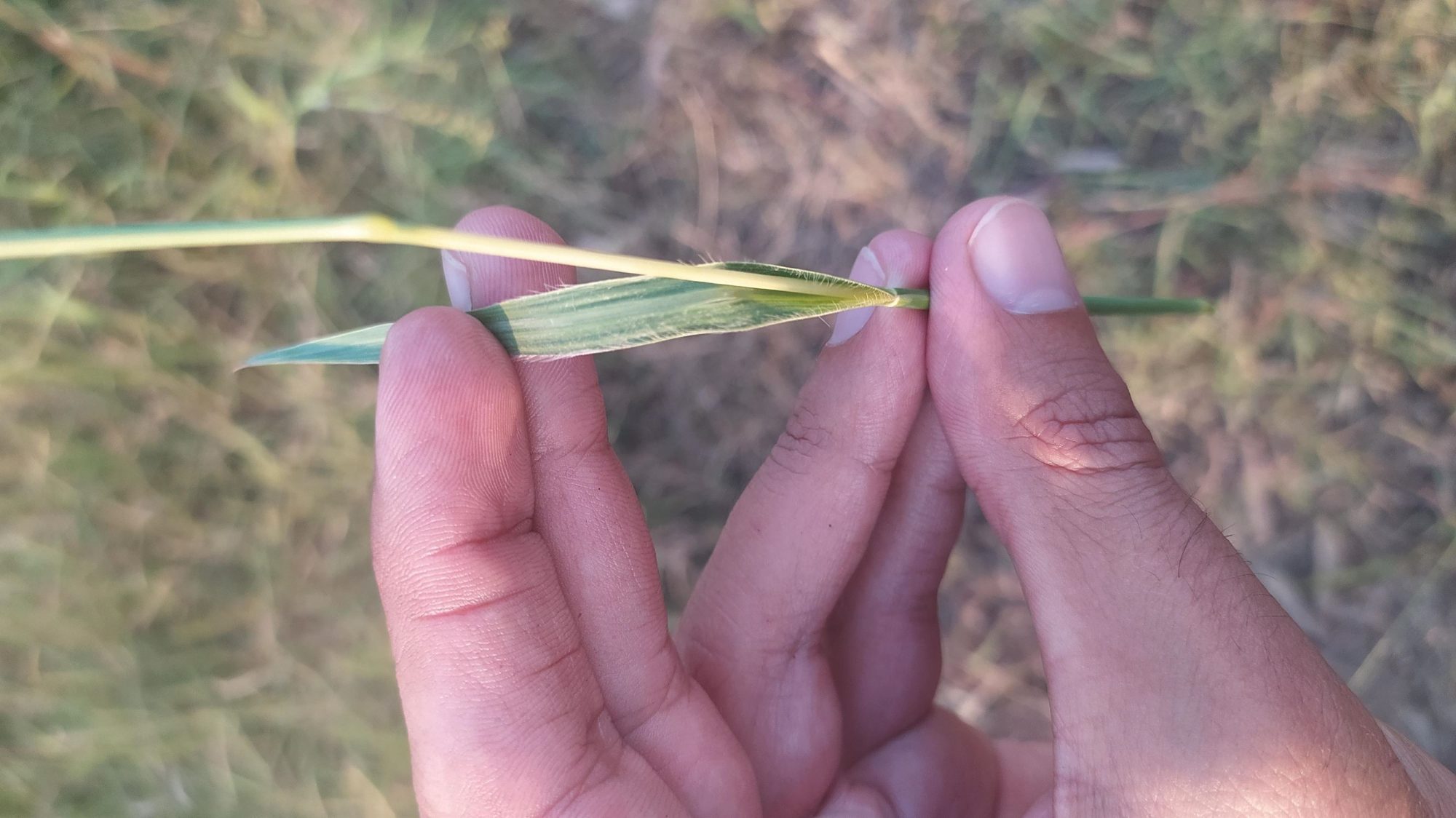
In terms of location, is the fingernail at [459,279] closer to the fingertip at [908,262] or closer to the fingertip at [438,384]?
the fingertip at [438,384]

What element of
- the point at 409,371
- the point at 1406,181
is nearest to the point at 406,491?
the point at 409,371

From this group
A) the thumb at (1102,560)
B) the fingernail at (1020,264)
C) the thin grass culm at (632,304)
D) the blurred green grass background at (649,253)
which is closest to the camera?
the thin grass culm at (632,304)

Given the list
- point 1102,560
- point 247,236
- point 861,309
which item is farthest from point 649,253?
point 247,236

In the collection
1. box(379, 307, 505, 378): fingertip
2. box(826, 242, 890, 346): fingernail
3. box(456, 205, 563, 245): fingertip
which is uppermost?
box(456, 205, 563, 245): fingertip

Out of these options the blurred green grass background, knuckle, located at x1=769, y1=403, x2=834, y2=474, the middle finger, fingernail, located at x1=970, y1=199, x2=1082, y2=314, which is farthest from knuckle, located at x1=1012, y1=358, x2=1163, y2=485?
the blurred green grass background

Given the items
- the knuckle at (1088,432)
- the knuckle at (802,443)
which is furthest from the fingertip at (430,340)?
the knuckle at (1088,432)

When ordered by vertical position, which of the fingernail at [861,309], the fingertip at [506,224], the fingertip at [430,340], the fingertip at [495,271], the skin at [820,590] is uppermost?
the fingertip at [506,224]

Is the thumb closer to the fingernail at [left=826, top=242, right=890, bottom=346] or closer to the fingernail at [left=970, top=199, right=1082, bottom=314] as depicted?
the fingernail at [left=970, top=199, right=1082, bottom=314]

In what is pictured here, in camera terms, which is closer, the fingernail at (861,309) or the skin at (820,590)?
the skin at (820,590)

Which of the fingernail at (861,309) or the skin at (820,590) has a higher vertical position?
the fingernail at (861,309)
